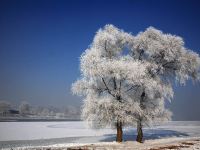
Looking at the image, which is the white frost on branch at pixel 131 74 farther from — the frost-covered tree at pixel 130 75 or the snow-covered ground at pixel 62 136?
the snow-covered ground at pixel 62 136

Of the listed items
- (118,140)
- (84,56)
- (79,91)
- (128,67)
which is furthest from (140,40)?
(118,140)

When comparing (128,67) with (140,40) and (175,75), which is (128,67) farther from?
(175,75)

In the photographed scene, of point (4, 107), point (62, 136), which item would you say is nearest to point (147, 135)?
point (62, 136)

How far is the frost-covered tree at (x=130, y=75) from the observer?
3528 centimetres

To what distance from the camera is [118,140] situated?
37281mm

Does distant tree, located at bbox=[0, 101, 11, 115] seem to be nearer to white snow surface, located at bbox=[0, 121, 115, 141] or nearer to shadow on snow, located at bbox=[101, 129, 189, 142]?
white snow surface, located at bbox=[0, 121, 115, 141]

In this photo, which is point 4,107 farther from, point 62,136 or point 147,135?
point 147,135

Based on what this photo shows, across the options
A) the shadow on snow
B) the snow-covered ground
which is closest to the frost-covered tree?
the snow-covered ground

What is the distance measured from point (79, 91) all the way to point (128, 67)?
6697mm

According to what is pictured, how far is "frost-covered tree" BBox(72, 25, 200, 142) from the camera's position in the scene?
35.3m

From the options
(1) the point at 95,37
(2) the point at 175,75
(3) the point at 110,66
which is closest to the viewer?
(3) the point at 110,66

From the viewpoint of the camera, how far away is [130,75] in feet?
115

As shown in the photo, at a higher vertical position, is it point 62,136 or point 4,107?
point 4,107

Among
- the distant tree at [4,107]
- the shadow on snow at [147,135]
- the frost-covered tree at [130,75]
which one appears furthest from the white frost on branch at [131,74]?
the distant tree at [4,107]
